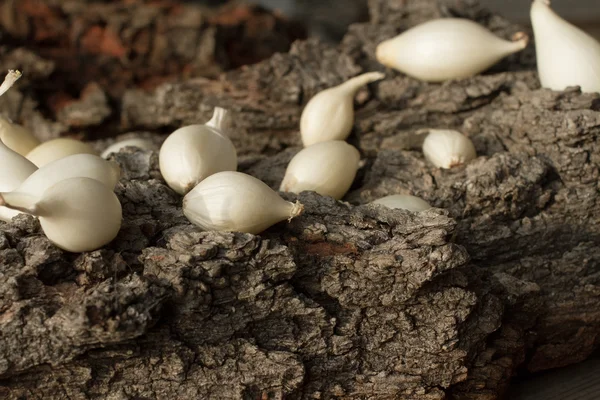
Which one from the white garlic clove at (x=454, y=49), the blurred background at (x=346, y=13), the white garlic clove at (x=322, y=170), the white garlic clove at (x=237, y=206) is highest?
the white garlic clove at (x=454, y=49)

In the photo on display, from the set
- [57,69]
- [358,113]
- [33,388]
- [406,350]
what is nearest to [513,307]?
[406,350]

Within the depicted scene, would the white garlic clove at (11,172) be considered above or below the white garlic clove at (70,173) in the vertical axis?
below

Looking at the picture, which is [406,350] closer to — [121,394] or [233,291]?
[233,291]

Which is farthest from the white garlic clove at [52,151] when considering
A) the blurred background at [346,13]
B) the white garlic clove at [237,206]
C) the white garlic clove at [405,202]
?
the blurred background at [346,13]

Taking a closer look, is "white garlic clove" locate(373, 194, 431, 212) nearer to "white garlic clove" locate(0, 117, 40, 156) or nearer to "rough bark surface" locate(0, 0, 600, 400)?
"rough bark surface" locate(0, 0, 600, 400)

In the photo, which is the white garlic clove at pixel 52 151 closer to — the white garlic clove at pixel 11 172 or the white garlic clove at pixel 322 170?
the white garlic clove at pixel 11 172

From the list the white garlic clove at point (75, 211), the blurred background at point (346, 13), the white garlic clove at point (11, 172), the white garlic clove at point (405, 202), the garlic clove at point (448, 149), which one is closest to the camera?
the white garlic clove at point (75, 211)
